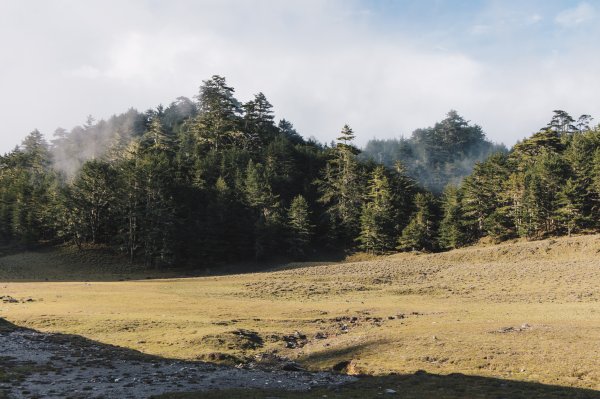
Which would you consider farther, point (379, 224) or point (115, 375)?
point (379, 224)

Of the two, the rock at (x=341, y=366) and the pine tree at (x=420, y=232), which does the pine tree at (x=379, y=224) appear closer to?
the pine tree at (x=420, y=232)

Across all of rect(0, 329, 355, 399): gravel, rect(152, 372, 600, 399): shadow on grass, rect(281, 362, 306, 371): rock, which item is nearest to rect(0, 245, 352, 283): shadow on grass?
rect(0, 329, 355, 399): gravel

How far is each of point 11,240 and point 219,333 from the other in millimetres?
98362

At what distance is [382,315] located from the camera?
A: 125ft

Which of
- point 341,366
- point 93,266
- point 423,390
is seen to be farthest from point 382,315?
point 93,266

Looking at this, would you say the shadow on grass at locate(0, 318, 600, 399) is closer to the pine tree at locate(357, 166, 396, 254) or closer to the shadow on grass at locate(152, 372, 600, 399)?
the shadow on grass at locate(152, 372, 600, 399)

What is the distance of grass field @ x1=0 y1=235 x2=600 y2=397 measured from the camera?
23688 millimetres

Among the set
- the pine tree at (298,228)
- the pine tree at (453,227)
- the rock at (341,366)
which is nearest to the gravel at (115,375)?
the rock at (341,366)

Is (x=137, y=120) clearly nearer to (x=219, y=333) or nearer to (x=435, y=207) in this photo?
(x=435, y=207)

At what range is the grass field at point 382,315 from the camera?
933 inches

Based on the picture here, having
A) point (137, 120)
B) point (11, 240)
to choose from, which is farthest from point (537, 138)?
point (137, 120)

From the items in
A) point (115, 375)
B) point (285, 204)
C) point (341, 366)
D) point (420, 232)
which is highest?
point (285, 204)

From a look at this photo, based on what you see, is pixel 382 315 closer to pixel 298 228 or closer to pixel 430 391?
pixel 430 391

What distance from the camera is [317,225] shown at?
110188 mm
